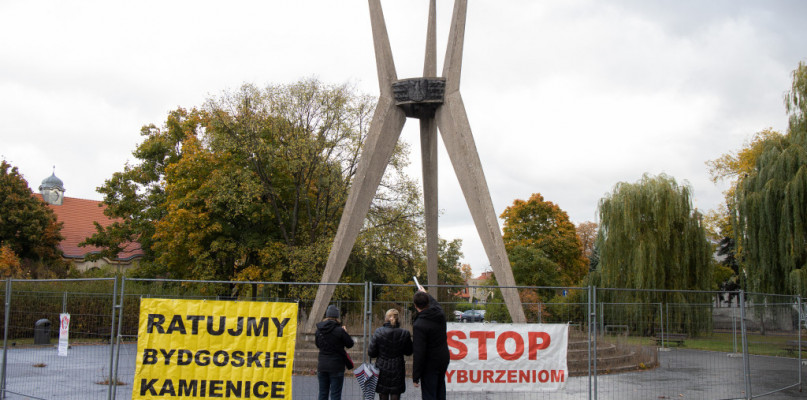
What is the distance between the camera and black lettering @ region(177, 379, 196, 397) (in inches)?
299

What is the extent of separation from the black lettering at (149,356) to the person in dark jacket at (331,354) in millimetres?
2136

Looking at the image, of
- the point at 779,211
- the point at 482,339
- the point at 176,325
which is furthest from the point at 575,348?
the point at 779,211

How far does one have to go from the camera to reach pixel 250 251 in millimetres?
25578

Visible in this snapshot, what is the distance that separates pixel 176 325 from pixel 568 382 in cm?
790

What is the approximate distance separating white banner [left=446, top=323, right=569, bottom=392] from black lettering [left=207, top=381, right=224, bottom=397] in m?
2.87

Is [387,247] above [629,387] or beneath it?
above

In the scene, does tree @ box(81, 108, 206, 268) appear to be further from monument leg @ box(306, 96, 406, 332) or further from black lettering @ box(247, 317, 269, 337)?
black lettering @ box(247, 317, 269, 337)

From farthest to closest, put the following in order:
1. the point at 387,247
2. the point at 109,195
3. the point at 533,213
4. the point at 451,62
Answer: the point at 533,213 < the point at 109,195 < the point at 387,247 < the point at 451,62

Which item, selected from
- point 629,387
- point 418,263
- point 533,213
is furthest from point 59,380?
point 533,213

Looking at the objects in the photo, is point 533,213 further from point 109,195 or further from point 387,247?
point 109,195

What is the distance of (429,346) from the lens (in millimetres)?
6816

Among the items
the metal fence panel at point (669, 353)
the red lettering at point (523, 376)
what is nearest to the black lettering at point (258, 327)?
the red lettering at point (523, 376)

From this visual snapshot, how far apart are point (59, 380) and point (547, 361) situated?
362 inches

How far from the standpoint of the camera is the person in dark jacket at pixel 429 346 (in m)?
6.75
